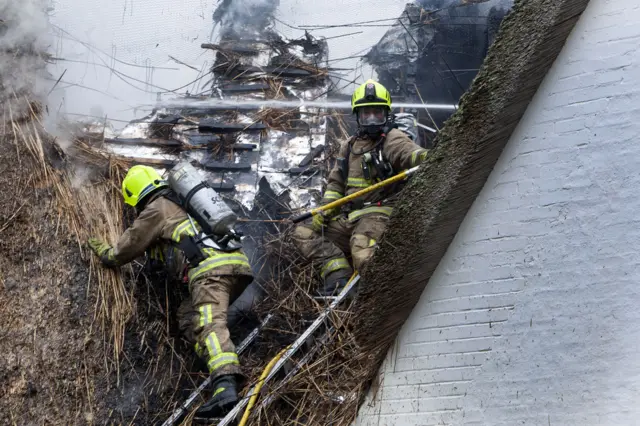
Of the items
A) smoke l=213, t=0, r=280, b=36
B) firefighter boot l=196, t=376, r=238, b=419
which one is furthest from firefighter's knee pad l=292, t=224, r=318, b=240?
smoke l=213, t=0, r=280, b=36

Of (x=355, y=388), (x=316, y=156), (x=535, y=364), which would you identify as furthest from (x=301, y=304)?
(x=535, y=364)

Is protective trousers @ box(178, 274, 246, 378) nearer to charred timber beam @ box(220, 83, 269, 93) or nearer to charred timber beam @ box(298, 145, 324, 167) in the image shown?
charred timber beam @ box(298, 145, 324, 167)

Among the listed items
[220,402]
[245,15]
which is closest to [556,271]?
[220,402]

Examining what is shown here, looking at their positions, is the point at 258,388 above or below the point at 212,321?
below

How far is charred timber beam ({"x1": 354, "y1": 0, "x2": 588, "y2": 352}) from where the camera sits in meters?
3.50

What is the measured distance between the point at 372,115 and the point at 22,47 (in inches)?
145

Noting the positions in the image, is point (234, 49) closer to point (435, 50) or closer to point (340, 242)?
point (435, 50)

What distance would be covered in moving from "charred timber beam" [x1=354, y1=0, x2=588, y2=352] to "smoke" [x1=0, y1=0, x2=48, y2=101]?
4.66 meters

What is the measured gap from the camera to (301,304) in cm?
636

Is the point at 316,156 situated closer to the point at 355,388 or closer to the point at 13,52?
the point at 13,52

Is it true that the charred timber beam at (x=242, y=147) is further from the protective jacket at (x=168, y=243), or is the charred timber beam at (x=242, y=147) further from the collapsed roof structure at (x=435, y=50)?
the collapsed roof structure at (x=435, y=50)

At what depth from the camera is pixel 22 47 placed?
7.64 m

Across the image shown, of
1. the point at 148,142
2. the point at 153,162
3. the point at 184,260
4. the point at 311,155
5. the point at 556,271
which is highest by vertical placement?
the point at 148,142

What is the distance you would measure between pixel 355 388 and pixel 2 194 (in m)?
3.49
